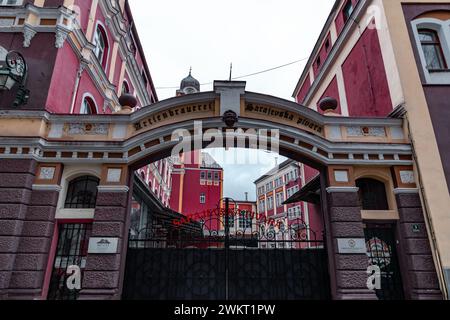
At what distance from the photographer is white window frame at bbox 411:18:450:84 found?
9352 millimetres

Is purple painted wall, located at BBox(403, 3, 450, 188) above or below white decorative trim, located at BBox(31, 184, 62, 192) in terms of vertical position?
above

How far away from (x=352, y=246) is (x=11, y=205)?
344 inches

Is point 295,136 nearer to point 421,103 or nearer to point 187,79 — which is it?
point 421,103

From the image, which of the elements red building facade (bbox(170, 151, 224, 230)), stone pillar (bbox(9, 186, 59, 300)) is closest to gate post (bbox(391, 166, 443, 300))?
stone pillar (bbox(9, 186, 59, 300))

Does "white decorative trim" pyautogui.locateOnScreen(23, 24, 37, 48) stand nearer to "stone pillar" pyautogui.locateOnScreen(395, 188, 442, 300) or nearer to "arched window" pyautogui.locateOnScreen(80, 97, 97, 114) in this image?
"arched window" pyautogui.locateOnScreen(80, 97, 97, 114)

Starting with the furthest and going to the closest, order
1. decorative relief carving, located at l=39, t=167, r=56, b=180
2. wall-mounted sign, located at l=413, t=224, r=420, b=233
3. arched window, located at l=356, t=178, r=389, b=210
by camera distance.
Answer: arched window, located at l=356, t=178, r=389, b=210 < decorative relief carving, located at l=39, t=167, r=56, b=180 < wall-mounted sign, located at l=413, t=224, r=420, b=233

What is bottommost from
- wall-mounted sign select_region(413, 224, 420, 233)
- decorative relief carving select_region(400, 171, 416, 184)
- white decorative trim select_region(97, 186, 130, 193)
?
wall-mounted sign select_region(413, 224, 420, 233)

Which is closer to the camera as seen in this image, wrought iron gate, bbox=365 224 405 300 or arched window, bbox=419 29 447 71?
wrought iron gate, bbox=365 224 405 300

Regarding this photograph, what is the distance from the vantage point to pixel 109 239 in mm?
7555

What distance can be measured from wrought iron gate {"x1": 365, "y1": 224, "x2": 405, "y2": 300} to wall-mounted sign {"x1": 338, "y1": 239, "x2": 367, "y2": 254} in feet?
2.37

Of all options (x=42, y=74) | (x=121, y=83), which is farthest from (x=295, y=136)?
(x=121, y=83)

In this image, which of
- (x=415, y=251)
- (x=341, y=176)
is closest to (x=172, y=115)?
(x=341, y=176)

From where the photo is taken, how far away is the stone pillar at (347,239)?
730 centimetres

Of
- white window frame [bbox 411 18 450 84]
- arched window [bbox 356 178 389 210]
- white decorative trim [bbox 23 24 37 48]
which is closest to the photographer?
arched window [bbox 356 178 389 210]
